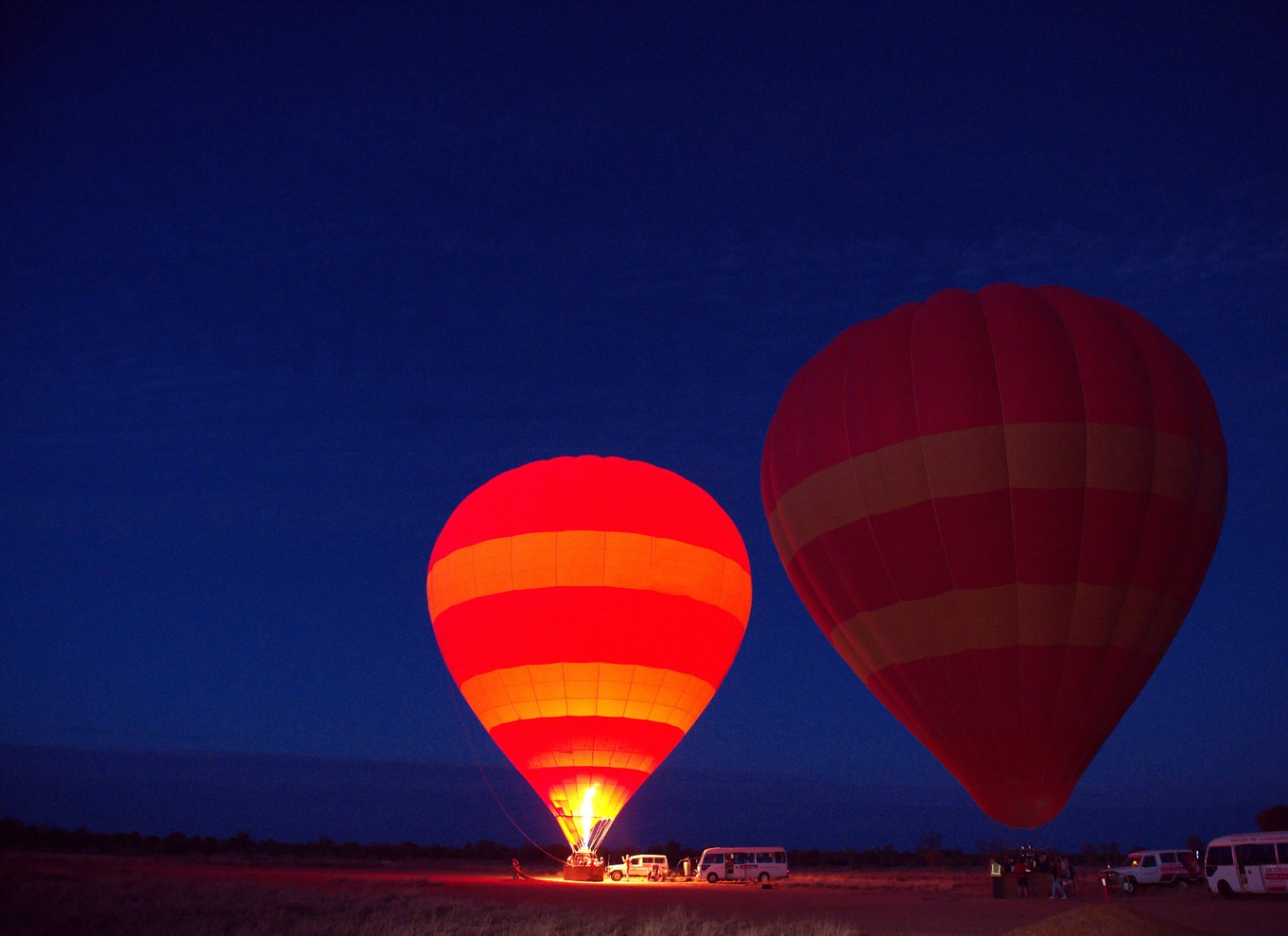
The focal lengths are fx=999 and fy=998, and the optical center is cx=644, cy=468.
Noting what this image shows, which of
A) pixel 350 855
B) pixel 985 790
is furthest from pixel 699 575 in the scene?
pixel 350 855

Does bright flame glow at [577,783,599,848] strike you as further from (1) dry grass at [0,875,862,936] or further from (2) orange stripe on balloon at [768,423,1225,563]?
(2) orange stripe on balloon at [768,423,1225,563]

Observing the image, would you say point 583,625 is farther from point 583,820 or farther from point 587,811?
point 583,820

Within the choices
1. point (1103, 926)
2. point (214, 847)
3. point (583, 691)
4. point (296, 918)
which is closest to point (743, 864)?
point (583, 691)

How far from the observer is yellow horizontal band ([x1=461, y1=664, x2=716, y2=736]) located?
2489cm

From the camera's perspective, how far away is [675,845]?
6225 centimetres

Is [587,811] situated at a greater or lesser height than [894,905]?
greater

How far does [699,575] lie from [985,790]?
10.4 metres

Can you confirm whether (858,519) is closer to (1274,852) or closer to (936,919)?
(936,919)

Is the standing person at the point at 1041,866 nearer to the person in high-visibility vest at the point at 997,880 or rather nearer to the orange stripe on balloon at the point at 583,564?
the person in high-visibility vest at the point at 997,880

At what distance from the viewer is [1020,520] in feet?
55.9

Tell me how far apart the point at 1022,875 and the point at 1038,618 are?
6.77 meters

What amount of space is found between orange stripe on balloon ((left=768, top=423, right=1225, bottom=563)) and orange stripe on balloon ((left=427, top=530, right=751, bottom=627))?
8295mm

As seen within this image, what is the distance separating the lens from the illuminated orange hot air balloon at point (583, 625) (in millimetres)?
25000

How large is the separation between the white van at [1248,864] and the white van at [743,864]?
41.9 feet
